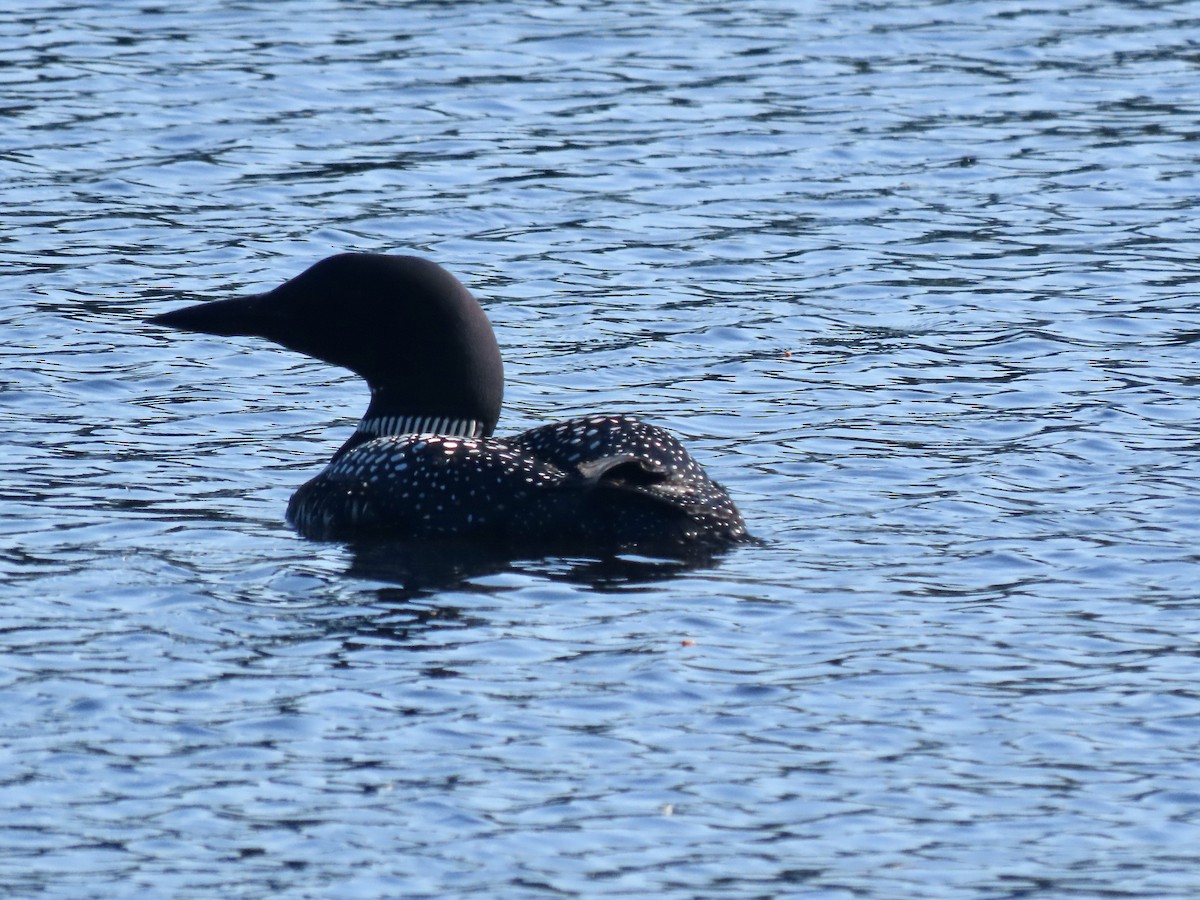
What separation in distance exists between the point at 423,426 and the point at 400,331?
0.33 meters

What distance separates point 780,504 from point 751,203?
4419 millimetres

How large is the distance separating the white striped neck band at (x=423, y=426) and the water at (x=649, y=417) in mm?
425

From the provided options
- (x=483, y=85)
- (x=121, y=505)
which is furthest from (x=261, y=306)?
(x=483, y=85)

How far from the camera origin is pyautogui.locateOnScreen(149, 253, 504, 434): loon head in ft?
26.0

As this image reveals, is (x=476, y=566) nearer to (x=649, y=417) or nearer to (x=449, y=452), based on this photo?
(x=449, y=452)

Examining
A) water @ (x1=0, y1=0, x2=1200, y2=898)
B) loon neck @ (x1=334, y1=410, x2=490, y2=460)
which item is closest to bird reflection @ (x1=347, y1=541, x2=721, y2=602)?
water @ (x1=0, y1=0, x2=1200, y2=898)

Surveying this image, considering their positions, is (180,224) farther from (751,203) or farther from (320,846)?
(320,846)

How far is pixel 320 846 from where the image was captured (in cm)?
502

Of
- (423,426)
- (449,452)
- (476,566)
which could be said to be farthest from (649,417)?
(476,566)

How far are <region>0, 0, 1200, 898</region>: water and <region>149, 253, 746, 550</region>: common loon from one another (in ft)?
0.56

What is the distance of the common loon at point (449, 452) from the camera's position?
7270 millimetres

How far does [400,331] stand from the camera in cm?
799

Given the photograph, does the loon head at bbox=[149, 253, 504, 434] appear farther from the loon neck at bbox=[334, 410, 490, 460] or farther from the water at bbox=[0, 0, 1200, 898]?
the water at bbox=[0, 0, 1200, 898]

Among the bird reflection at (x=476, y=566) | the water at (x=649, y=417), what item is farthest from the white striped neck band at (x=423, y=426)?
Answer: the bird reflection at (x=476, y=566)
